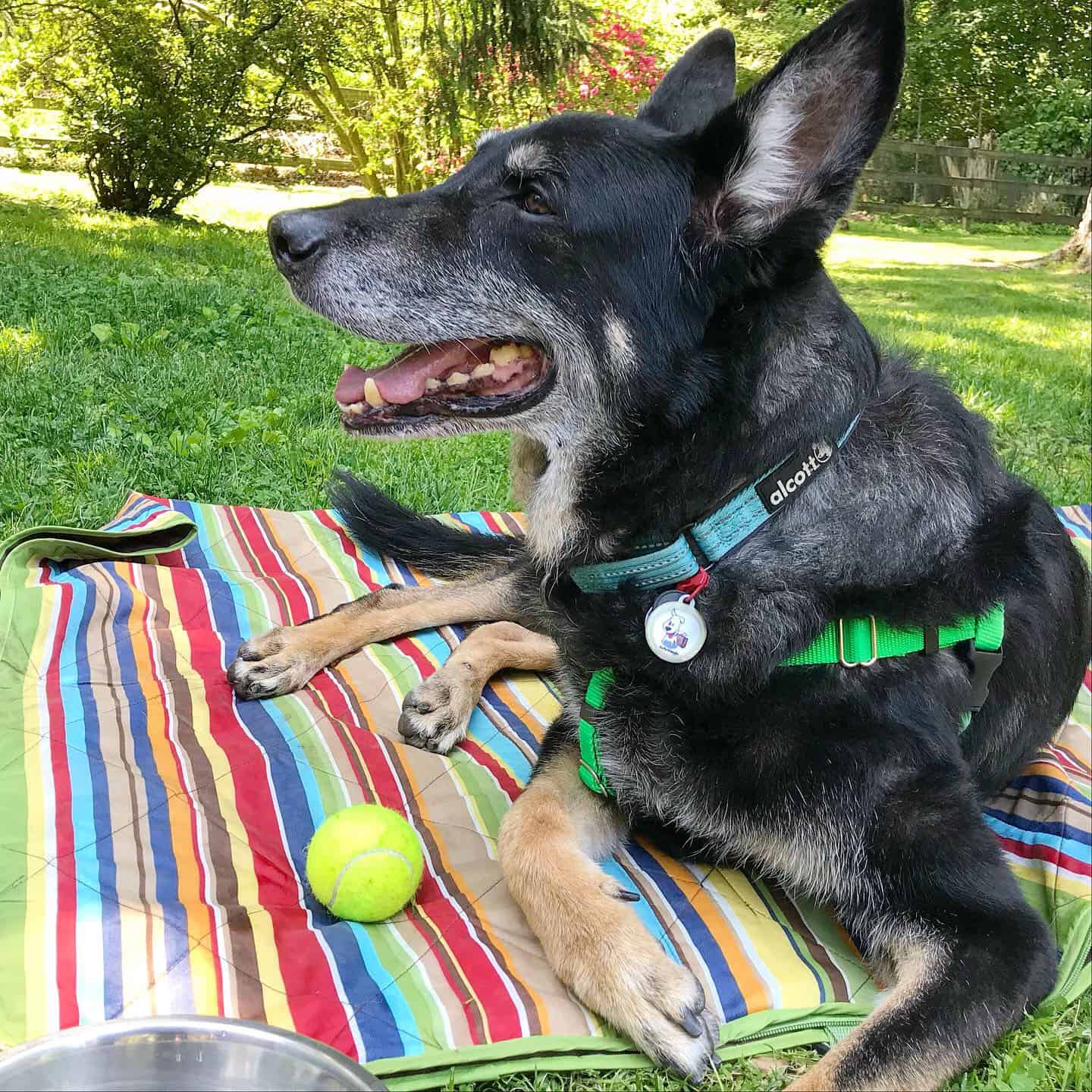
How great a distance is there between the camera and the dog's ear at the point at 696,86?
9.89 feet

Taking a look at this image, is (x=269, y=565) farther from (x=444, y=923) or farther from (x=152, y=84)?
(x=152, y=84)

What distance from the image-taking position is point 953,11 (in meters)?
22.3

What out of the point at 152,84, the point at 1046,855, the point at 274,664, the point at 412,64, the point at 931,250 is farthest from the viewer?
the point at 931,250

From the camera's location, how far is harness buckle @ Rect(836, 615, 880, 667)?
7.68ft

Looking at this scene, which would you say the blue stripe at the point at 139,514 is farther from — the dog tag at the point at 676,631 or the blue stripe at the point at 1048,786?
the blue stripe at the point at 1048,786

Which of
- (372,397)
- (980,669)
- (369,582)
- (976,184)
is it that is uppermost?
(372,397)

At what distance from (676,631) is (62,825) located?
1.56m

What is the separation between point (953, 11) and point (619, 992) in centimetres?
2516

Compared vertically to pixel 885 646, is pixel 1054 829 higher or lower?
lower

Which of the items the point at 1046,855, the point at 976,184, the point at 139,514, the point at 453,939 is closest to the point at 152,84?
the point at 139,514

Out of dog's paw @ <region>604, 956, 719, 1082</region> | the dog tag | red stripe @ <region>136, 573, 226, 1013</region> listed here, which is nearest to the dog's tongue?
the dog tag

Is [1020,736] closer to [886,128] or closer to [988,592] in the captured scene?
[988,592]

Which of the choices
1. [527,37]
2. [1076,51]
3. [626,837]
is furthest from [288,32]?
[1076,51]

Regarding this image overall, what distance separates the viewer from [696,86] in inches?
119
